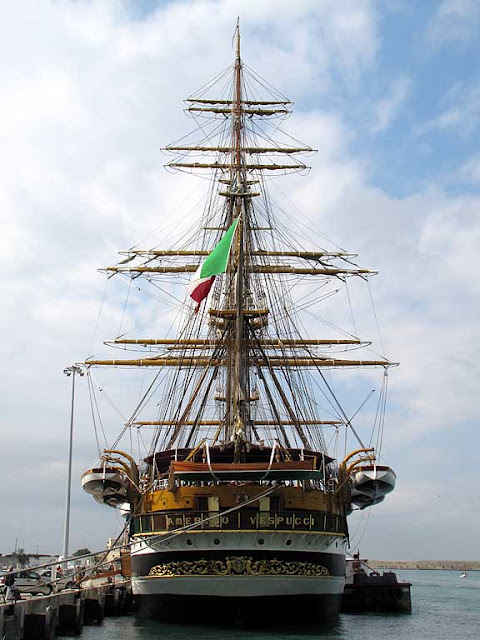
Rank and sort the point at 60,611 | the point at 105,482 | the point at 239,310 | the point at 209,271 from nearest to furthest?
1. the point at 60,611
2. the point at 209,271
3. the point at 105,482
4. the point at 239,310

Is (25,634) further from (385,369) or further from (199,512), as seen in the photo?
(385,369)

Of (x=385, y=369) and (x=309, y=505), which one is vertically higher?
(x=385, y=369)

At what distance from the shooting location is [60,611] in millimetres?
28672

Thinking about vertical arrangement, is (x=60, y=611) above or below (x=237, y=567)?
below

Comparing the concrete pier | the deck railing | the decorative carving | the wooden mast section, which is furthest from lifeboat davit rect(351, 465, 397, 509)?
the concrete pier

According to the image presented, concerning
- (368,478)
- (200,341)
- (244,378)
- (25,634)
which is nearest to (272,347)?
(200,341)

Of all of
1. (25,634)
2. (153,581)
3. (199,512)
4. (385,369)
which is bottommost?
(25,634)

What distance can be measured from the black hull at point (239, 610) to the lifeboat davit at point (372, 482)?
577 cm

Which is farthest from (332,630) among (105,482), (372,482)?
(105,482)

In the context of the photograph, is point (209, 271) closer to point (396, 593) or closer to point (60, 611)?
point (60, 611)

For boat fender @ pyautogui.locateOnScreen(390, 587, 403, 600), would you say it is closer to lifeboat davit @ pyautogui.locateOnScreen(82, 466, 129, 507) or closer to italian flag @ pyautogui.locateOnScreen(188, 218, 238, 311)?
lifeboat davit @ pyautogui.locateOnScreen(82, 466, 129, 507)

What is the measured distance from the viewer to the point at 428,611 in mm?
49031

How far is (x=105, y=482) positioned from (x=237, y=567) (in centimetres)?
789

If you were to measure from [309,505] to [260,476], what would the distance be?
2813 millimetres
